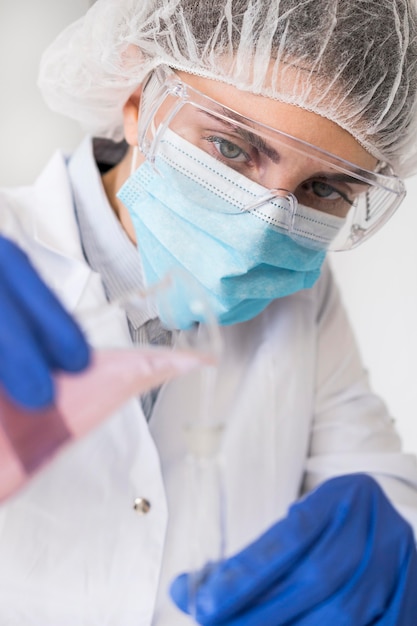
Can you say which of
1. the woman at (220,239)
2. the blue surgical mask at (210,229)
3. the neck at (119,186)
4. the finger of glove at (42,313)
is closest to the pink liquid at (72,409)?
the finger of glove at (42,313)

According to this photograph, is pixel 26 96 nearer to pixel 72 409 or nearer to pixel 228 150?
pixel 228 150

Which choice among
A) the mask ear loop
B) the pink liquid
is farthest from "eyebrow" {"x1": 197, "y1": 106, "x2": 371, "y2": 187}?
the pink liquid

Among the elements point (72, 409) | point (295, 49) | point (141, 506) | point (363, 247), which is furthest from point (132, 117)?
point (363, 247)

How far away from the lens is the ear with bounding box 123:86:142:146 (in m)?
1.15

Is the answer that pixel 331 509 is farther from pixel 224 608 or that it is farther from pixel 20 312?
pixel 20 312

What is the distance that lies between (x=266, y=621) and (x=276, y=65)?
2.39 ft

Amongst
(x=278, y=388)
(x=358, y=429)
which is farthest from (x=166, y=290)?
(x=358, y=429)

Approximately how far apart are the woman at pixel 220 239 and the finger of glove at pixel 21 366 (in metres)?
0.28

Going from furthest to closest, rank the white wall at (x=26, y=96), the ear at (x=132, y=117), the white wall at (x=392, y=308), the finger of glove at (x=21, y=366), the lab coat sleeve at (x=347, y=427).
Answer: the white wall at (x=392, y=308)
the white wall at (x=26, y=96)
the lab coat sleeve at (x=347, y=427)
the ear at (x=132, y=117)
the finger of glove at (x=21, y=366)

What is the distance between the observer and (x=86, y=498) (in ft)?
3.07

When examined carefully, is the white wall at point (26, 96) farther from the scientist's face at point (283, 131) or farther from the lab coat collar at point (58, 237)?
the scientist's face at point (283, 131)

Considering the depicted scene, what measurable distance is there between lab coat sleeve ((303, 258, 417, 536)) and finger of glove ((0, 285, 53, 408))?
929 mm

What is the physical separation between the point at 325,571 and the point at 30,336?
25.3 inches

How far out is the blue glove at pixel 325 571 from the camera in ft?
2.96
